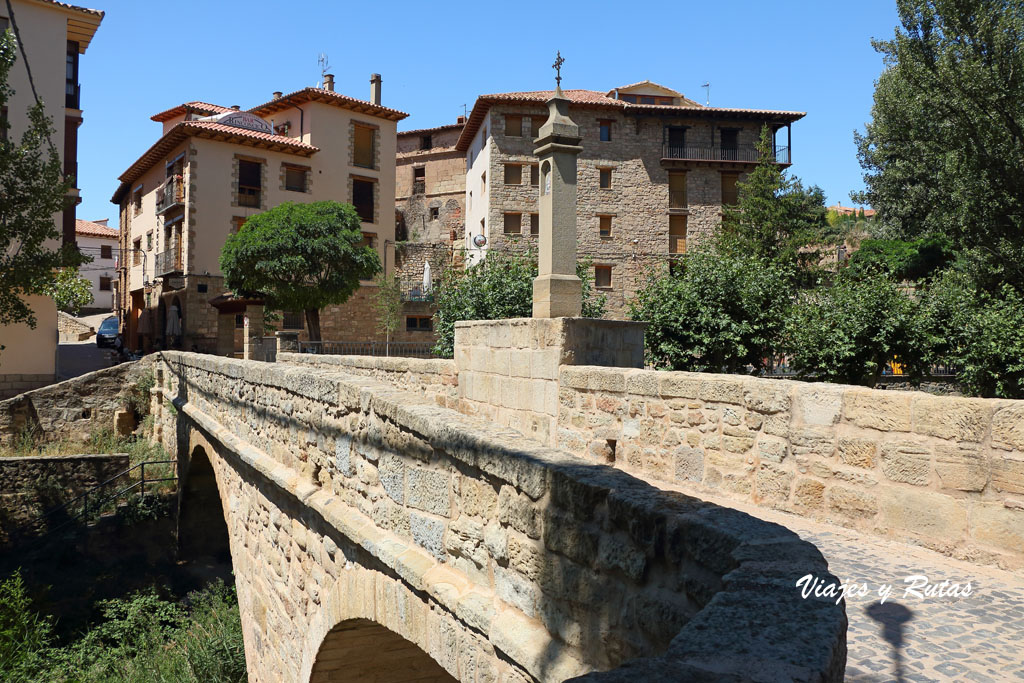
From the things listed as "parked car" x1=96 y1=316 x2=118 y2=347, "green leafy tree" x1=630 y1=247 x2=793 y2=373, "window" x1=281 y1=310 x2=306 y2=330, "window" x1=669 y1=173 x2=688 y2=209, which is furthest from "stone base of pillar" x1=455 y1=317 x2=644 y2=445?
"parked car" x1=96 y1=316 x2=118 y2=347

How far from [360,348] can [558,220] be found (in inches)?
588

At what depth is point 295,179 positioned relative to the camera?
30938mm

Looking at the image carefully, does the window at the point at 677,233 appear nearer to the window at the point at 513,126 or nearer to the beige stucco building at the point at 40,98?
the window at the point at 513,126

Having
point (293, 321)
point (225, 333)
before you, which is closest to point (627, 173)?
point (293, 321)

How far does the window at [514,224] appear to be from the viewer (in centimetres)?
3478

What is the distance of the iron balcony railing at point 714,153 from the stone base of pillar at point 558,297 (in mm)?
29216

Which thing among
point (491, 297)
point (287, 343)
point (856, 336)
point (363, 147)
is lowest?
point (287, 343)

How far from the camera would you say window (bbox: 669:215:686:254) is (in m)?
36.0

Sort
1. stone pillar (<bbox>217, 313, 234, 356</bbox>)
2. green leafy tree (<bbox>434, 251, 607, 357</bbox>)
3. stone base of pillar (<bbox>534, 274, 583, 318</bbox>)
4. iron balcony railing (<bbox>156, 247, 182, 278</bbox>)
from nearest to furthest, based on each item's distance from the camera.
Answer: stone base of pillar (<bbox>534, 274, 583, 318</bbox>)
green leafy tree (<bbox>434, 251, 607, 357</bbox>)
stone pillar (<bbox>217, 313, 234, 356</bbox>)
iron balcony railing (<bbox>156, 247, 182, 278</bbox>)

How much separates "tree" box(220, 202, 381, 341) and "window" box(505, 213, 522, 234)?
10.3 metres

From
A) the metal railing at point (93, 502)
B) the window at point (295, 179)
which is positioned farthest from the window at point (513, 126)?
the metal railing at point (93, 502)

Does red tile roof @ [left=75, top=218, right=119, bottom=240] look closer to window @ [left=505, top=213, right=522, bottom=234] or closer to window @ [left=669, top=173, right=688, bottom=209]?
window @ [left=505, top=213, right=522, bottom=234]

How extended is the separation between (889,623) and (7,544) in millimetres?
17851

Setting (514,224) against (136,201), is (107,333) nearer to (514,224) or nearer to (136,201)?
(136,201)
